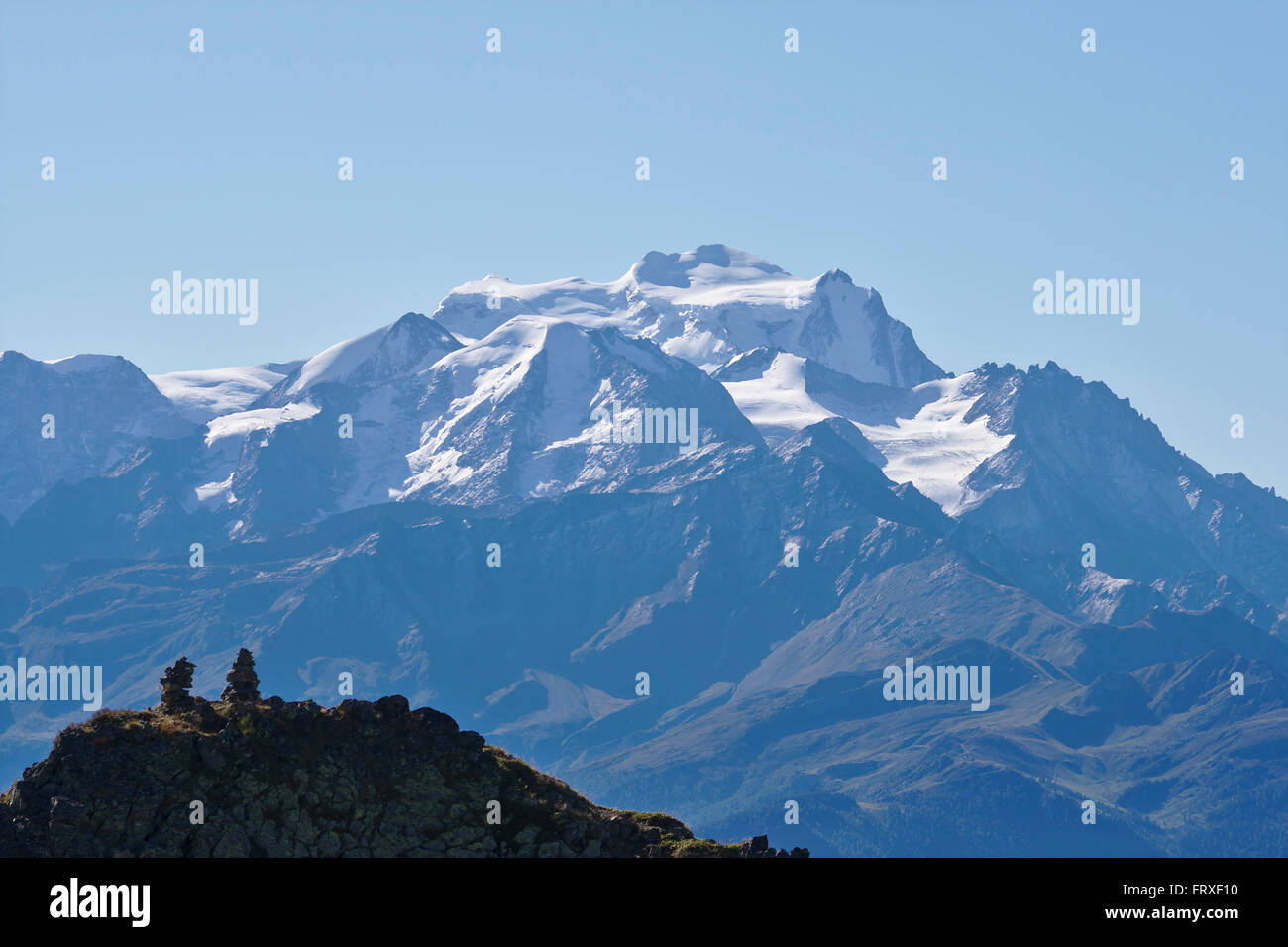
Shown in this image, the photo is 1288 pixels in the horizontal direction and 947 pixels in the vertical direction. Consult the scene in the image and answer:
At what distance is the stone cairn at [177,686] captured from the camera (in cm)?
9944

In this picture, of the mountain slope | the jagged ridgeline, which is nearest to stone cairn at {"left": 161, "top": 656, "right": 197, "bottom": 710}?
the jagged ridgeline

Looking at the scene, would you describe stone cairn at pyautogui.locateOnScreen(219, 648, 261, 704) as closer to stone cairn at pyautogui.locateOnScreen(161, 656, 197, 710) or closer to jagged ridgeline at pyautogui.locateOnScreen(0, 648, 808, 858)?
jagged ridgeline at pyautogui.locateOnScreen(0, 648, 808, 858)

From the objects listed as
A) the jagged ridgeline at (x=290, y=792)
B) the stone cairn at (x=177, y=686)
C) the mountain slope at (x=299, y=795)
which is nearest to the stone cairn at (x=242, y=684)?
the jagged ridgeline at (x=290, y=792)

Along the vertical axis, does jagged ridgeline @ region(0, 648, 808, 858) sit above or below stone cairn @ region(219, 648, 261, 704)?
below

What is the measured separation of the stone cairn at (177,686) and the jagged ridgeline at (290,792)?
0.09 meters

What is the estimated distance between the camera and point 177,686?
328 feet

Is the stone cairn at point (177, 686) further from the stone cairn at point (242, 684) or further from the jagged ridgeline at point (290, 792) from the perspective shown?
the stone cairn at point (242, 684)

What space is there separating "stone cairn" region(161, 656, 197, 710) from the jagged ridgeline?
0.09 meters

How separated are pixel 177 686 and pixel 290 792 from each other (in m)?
8.93

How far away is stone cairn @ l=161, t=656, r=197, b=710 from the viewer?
3915 inches

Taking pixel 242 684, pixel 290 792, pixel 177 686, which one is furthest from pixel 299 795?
pixel 177 686

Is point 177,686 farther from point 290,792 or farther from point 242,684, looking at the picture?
point 290,792
